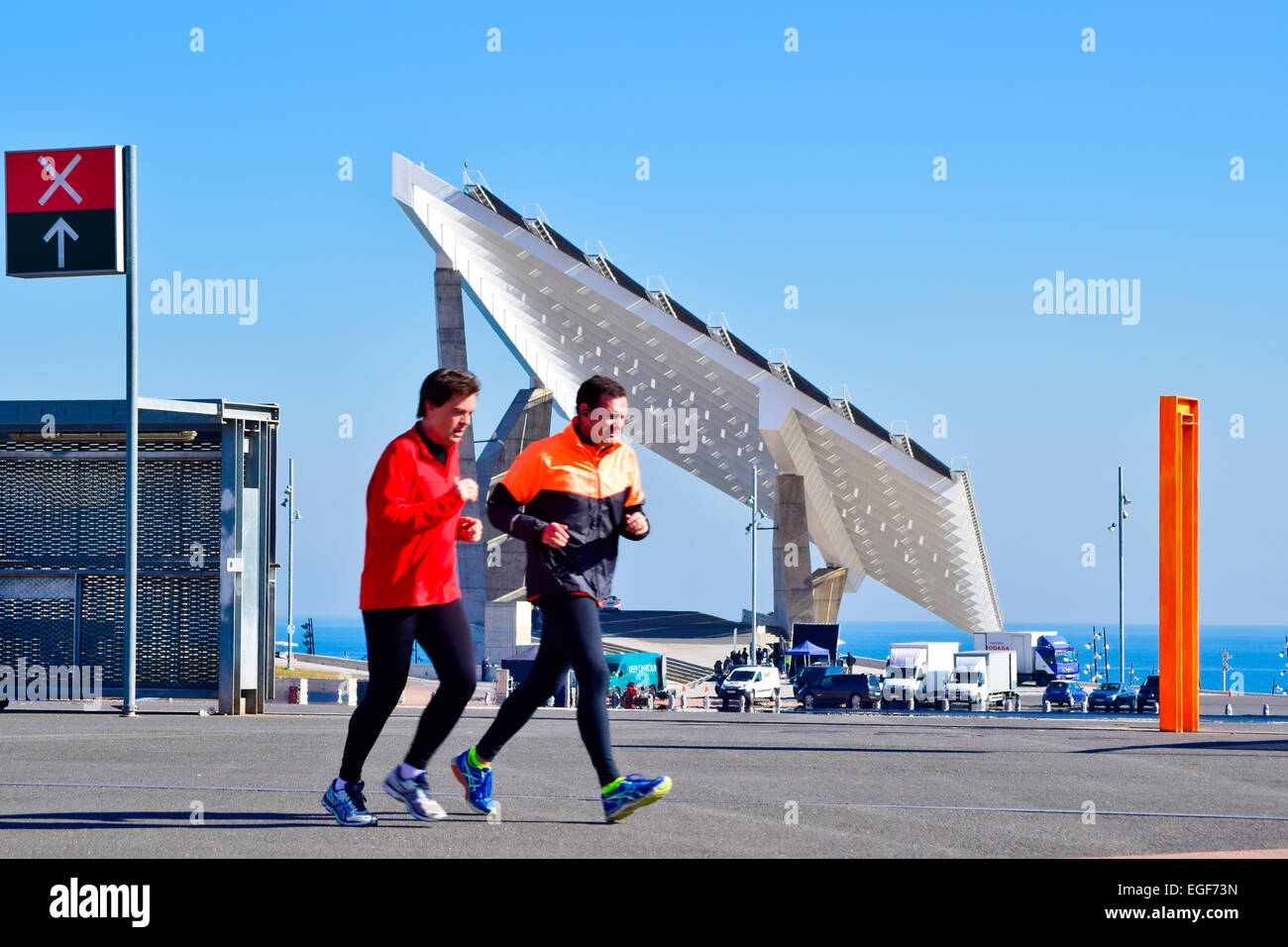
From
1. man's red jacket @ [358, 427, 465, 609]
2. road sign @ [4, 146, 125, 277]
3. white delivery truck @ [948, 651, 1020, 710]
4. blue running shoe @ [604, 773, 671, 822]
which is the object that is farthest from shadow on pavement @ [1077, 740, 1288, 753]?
white delivery truck @ [948, 651, 1020, 710]

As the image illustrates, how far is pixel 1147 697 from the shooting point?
128 feet

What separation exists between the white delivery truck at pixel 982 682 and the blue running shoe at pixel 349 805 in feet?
108

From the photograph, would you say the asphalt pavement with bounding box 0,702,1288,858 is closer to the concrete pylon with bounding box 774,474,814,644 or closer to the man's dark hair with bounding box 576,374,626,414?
the man's dark hair with bounding box 576,374,626,414

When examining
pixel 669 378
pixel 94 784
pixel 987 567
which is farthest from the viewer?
pixel 987 567

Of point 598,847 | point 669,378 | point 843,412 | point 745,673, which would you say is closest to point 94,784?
point 598,847

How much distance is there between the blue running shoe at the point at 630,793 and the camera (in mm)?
5359

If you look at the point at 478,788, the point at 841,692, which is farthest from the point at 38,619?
the point at 841,692

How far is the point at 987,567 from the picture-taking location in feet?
186

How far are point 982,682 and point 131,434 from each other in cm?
2796

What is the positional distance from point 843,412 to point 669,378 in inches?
277

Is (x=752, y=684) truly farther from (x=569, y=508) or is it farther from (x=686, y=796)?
(x=569, y=508)

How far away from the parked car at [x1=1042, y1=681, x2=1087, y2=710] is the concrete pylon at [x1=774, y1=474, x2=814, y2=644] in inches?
648

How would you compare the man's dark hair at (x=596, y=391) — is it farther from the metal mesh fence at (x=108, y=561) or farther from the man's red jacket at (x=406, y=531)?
the metal mesh fence at (x=108, y=561)
